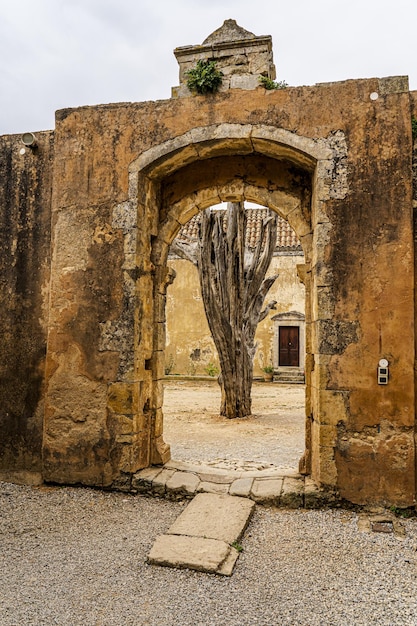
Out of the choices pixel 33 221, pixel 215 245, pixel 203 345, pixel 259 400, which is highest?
pixel 215 245

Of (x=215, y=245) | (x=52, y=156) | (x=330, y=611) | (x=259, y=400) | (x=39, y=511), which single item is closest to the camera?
(x=330, y=611)

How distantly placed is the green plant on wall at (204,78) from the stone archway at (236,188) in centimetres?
44

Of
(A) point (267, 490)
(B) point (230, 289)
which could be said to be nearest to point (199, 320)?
(B) point (230, 289)

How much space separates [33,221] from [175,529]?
3318mm

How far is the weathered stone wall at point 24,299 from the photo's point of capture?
4.66 meters

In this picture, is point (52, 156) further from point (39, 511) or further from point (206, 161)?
point (39, 511)

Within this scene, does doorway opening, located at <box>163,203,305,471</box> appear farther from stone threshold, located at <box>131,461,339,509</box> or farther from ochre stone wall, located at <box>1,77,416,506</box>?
ochre stone wall, located at <box>1,77,416,506</box>

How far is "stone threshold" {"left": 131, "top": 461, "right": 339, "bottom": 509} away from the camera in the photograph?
12.9 ft

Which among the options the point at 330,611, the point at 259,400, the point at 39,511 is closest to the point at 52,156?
the point at 39,511

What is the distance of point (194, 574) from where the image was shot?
2852 mm

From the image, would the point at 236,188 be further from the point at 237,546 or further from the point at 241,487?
the point at 237,546

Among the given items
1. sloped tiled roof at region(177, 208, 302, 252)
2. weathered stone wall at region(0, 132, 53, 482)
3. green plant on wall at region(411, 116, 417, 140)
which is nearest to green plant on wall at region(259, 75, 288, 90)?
green plant on wall at region(411, 116, 417, 140)

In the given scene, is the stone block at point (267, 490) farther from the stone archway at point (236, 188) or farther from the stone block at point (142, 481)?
the stone block at point (142, 481)

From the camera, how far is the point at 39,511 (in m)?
3.87
